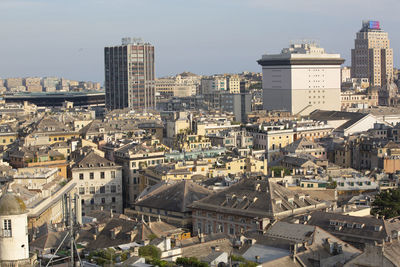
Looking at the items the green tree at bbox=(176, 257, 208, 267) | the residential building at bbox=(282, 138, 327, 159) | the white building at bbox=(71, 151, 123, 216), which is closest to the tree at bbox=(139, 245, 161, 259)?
the green tree at bbox=(176, 257, 208, 267)

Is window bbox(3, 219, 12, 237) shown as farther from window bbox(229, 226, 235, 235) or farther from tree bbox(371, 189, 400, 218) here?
tree bbox(371, 189, 400, 218)

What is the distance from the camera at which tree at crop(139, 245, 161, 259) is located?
43.3 metres

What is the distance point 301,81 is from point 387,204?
121 m

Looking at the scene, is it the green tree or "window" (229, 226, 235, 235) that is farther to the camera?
"window" (229, 226, 235, 235)

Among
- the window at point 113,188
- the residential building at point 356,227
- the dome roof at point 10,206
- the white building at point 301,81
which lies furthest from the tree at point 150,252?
the white building at point 301,81

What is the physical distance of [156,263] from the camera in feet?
129

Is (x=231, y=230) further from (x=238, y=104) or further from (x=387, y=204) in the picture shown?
(x=238, y=104)

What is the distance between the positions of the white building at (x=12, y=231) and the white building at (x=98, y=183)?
156 feet

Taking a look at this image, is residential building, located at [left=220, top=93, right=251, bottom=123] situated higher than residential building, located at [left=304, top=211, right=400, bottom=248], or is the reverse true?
residential building, located at [left=220, top=93, right=251, bottom=123]

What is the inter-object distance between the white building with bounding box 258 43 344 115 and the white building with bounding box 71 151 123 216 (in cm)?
9828

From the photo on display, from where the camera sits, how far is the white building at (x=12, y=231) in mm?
36438

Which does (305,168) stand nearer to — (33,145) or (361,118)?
(33,145)

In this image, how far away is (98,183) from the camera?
284ft

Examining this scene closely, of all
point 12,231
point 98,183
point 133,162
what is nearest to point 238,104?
point 133,162
